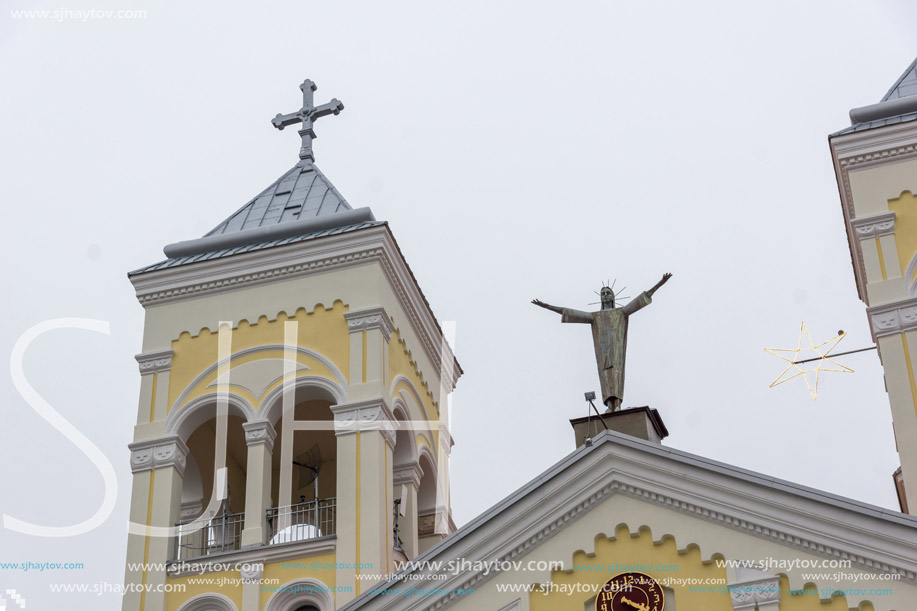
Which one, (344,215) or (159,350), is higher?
(344,215)

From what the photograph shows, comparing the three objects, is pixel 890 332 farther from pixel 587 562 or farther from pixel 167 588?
pixel 167 588

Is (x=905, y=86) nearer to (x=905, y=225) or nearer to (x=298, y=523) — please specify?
(x=905, y=225)

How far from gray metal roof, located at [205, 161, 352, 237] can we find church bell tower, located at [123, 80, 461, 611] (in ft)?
0.15

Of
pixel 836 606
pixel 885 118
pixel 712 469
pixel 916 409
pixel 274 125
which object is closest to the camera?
pixel 836 606

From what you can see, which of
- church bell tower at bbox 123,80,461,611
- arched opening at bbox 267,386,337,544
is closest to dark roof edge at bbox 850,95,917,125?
church bell tower at bbox 123,80,461,611

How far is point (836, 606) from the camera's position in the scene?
1708 cm

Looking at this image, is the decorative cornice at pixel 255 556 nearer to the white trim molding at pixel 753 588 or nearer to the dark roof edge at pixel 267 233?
the dark roof edge at pixel 267 233

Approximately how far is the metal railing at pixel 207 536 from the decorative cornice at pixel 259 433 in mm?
1012

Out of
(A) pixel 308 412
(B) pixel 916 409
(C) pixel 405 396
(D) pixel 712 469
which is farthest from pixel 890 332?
(A) pixel 308 412

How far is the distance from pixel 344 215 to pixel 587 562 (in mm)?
8785

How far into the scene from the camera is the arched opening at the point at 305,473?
23.2m

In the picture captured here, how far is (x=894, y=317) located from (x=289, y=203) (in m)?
9.43

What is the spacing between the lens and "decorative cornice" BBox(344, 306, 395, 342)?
2414 centimetres

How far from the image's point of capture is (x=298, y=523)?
23.7 metres
